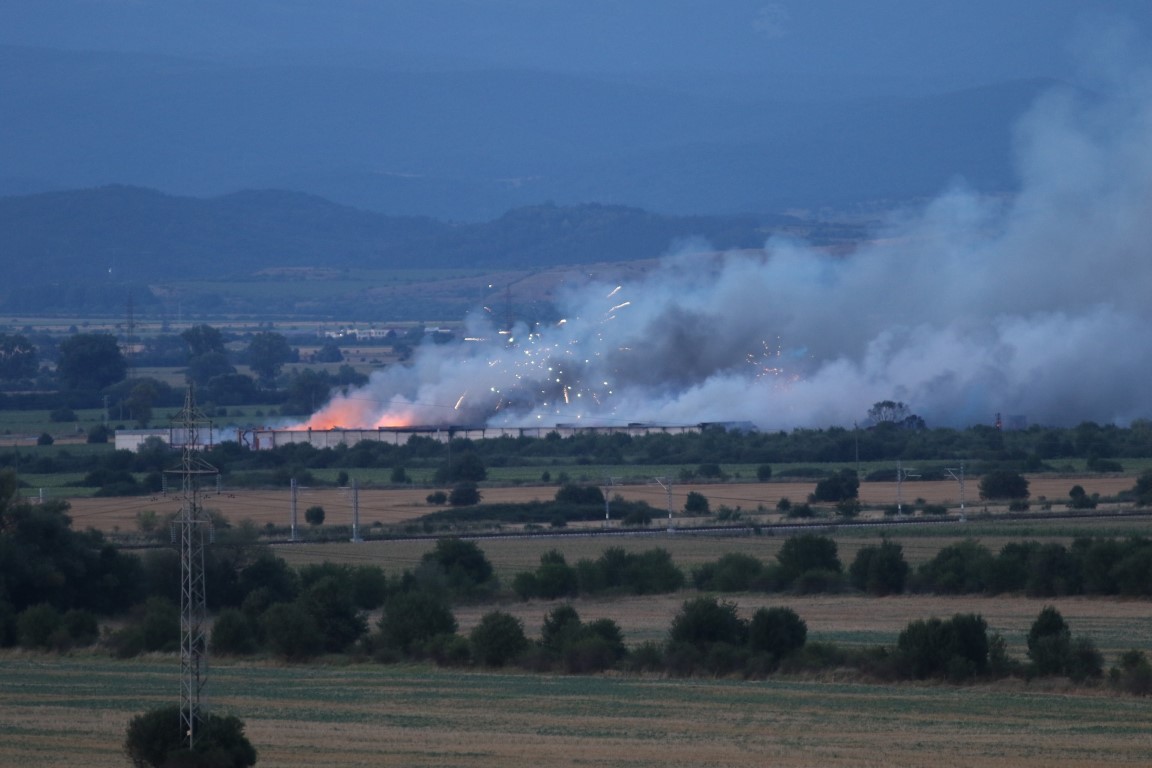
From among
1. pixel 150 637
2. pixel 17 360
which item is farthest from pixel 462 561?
pixel 17 360

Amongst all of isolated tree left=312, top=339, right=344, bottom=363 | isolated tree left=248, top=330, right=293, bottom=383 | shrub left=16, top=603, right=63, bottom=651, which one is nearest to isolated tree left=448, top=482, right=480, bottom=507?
shrub left=16, top=603, right=63, bottom=651

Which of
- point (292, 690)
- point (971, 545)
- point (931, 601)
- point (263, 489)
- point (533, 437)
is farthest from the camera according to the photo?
point (533, 437)

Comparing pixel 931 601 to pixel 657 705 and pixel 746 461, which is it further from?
pixel 746 461

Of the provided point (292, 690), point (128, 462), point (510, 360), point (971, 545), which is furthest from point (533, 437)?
point (292, 690)

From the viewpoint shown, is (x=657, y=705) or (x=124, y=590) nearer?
(x=657, y=705)

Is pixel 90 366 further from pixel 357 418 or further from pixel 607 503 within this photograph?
pixel 607 503

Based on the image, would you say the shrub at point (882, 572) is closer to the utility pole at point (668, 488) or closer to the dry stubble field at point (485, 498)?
the utility pole at point (668, 488)

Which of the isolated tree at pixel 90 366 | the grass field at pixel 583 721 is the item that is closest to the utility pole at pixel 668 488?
the grass field at pixel 583 721
